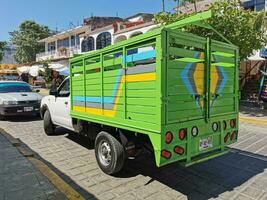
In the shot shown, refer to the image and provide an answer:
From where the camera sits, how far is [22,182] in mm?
4559

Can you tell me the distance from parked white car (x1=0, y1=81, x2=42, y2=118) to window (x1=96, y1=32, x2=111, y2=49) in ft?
64.5

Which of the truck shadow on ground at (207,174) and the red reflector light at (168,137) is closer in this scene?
the red reflector light at (168,137)

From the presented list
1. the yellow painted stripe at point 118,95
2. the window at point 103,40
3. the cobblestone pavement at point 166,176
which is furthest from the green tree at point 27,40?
the yellow painted stripe at point 118,95

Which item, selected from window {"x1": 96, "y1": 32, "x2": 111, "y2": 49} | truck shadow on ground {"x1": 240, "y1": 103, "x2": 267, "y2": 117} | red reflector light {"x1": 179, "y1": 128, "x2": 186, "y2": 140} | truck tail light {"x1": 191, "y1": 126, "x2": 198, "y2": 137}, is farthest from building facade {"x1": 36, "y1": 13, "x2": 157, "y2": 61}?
red reflector light {"x1": 179, "y1": 128, "x2": 186, "y2": 140}

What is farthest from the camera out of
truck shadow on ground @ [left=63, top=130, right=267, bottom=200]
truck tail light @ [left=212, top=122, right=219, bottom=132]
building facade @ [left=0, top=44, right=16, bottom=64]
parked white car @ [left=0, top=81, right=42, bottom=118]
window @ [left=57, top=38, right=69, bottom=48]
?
building facade @ [left=0, top=44, right=16, bottom=64]

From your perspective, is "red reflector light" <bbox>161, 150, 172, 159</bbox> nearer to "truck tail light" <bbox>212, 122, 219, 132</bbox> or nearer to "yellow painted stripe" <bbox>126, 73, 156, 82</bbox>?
"yellow painted stripe" <bbox>126, 73, 156, 82</bbox>

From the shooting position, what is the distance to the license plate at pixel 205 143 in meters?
4.50

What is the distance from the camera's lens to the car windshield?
40.5 feet

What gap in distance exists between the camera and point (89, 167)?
5.51m

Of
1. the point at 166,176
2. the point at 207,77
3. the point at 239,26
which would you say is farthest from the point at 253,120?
the point at 207,77

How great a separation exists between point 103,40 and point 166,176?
2840cm

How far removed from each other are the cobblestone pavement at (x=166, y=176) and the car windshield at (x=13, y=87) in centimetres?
608

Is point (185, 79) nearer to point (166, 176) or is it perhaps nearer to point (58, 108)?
point (166, 176)

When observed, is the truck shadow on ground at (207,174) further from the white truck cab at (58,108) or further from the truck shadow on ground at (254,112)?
the truck shadow on ground at (254,112)
